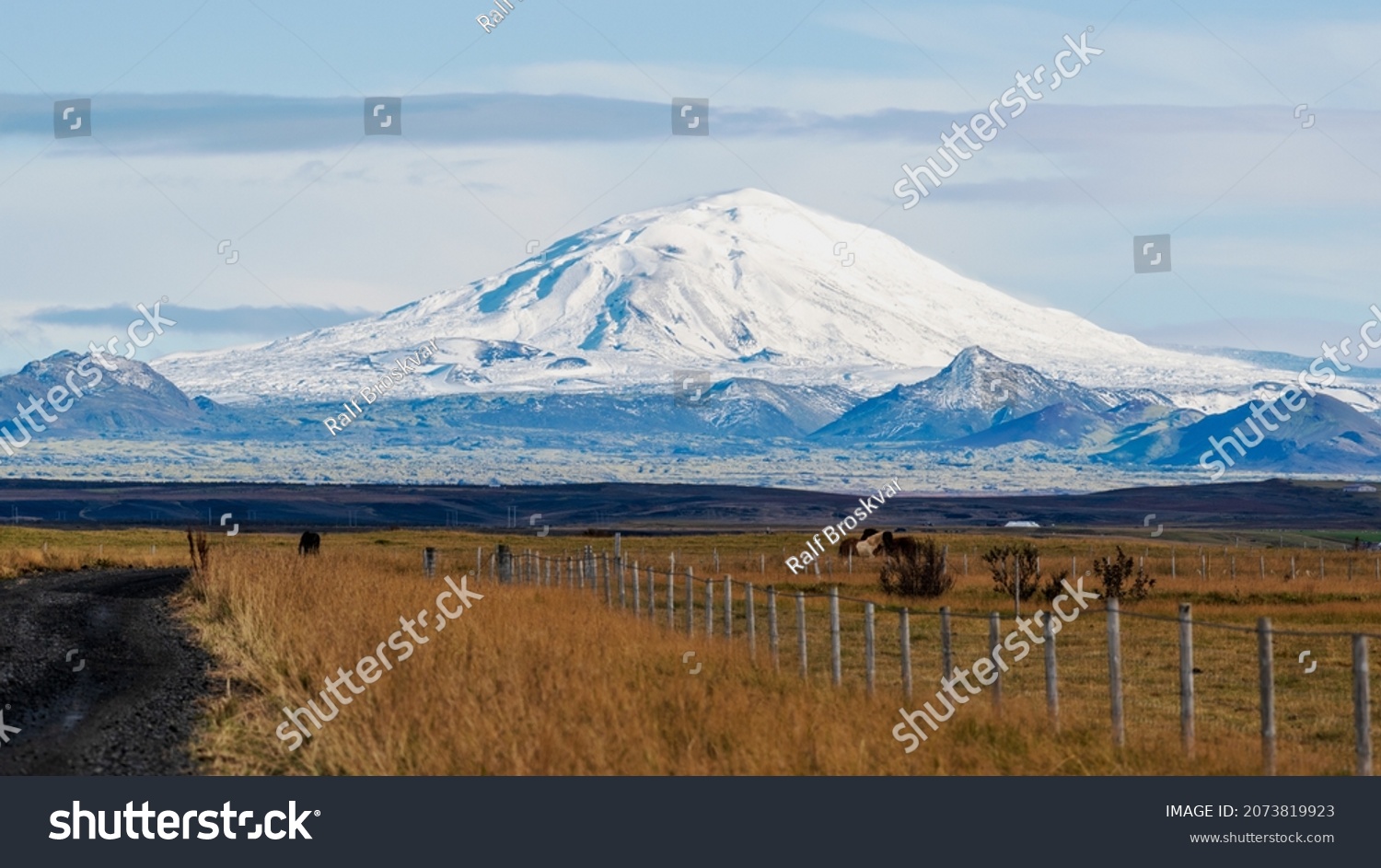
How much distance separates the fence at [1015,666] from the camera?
14976mm

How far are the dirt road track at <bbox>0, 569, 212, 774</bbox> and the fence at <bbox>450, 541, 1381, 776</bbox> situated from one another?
20.6 ft

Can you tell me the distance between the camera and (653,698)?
1662cm

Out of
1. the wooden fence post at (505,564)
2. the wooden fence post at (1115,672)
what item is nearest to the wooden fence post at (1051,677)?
the wooden fence post at (1115,672)

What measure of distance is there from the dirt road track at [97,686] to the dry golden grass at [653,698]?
492mm

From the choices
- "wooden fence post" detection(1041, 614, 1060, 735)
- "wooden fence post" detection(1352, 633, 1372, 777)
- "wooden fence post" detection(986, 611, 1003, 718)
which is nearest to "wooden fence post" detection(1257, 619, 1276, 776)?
"wooden fence post" detection(1352, 633, 1372, 777)

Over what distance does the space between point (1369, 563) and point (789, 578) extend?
23.2 m

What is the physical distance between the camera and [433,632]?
880 inches

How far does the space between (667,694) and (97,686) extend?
25.8 feet

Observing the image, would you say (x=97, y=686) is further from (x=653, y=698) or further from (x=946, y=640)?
(x=946, y=640)

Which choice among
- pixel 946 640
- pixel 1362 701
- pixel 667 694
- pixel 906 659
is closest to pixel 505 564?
pixel 946 640

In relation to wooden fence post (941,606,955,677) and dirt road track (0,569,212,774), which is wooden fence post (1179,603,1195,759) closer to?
wooden fence post (941,606,955,677)

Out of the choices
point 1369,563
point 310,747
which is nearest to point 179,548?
point 1369,563
